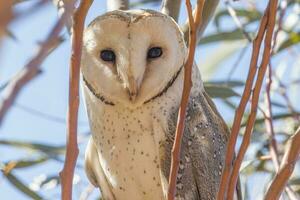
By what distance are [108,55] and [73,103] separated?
40.5 inches

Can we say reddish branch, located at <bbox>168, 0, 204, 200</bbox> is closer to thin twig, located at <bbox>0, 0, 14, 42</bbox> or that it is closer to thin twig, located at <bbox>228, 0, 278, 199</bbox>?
thin twig, located at <bbox>228, 0, 278, 199</bbox>

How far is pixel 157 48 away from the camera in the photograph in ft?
5.61

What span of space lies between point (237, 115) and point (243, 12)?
6.05ft

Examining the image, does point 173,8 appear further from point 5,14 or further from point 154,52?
point 5,14

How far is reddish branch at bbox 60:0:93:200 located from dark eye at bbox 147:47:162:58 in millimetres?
1003

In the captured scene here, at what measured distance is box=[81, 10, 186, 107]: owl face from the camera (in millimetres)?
1647

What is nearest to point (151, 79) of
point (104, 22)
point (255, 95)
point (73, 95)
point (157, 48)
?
point (157, 48)

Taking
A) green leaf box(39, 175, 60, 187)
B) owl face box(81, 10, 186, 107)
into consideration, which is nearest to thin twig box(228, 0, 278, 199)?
owl face box(81, 10, 186, 107)

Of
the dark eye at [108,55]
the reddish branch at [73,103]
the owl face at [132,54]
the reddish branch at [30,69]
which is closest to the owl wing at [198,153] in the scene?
the owl face at [132,54]

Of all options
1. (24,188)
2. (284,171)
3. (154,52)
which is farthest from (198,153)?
(284,171)

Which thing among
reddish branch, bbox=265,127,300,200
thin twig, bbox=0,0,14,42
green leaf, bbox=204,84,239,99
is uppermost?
thin twig, bbox=0,0,14,42

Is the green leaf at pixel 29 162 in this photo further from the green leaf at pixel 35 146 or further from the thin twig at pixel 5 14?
the thin twig at pixel 5 14

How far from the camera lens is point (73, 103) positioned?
27.2 inches

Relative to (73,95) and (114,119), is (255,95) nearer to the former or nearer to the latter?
(73,95)
